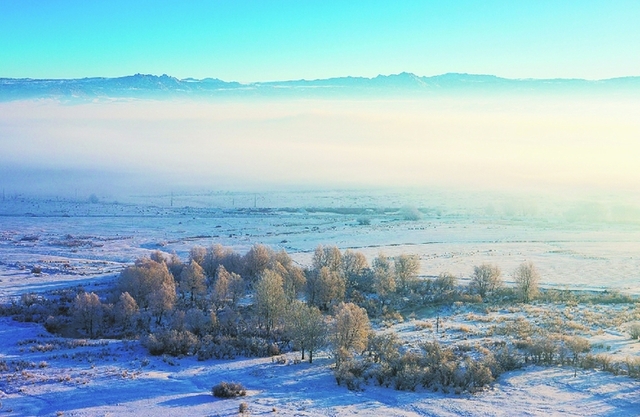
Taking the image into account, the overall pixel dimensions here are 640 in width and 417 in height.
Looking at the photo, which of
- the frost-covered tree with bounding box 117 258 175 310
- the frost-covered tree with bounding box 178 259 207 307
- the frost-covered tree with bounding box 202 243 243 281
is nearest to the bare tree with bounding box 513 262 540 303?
the frost-covered tree with bounding box 202 243 243 281

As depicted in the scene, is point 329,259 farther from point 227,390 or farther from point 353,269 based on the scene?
point 227,390

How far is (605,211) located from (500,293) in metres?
97.7

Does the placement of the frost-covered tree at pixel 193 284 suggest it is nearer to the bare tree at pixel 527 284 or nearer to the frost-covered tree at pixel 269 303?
the frost-covered tree at pixel 269 303

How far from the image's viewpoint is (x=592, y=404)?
2669 cm

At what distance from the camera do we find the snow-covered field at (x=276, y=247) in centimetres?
2667

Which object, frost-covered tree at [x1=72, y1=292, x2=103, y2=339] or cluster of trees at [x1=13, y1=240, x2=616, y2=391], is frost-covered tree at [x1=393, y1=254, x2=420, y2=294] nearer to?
cluster of trees at [x1=13, y1=240, x2=616, y2=391]

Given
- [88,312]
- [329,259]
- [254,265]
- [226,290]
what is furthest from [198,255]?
[88,312]

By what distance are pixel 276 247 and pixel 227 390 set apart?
59931 mm

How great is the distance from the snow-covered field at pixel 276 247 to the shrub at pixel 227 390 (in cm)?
38

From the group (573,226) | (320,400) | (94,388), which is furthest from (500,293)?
(573,226)

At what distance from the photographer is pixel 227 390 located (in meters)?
27.5

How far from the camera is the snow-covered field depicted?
26.7 m

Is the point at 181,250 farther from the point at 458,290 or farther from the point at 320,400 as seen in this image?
the point at 320,400

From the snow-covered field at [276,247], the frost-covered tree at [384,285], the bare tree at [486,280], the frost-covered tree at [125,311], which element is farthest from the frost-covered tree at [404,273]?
the frost-covered tree at [125,311]
